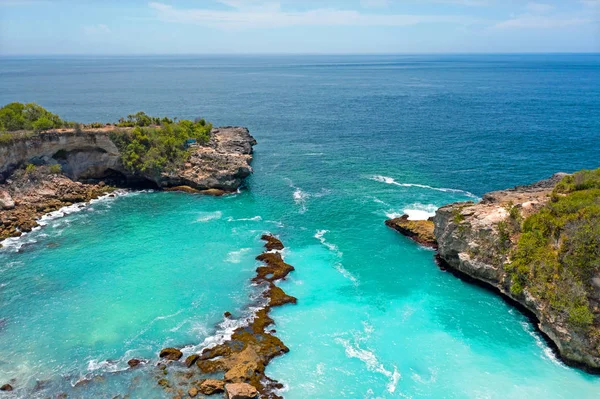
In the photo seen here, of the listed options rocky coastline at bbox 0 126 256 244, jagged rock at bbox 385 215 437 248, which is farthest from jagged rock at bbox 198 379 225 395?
rocky coastline at bbox 0 126 256 244

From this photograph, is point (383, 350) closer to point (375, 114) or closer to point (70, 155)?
point (70, 155)

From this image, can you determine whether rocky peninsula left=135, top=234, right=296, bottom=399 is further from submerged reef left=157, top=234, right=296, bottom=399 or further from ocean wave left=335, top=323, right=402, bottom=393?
A: ocean wave left=335, top=323, right=402, bottom=393

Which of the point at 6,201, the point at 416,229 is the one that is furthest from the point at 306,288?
the point at 6,201

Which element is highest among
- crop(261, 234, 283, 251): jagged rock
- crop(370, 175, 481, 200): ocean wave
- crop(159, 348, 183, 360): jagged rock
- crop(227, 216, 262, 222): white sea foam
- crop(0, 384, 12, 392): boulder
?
crop(370, 175, 481, 200): ocean wave

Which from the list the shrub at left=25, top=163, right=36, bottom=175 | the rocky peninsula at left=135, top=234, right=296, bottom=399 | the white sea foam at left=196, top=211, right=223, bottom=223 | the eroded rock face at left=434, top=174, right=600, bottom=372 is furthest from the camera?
the shrub at left=25, top=163, right=36, bottom=175

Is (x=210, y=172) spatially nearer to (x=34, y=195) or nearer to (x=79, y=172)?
(x=79, y=172)

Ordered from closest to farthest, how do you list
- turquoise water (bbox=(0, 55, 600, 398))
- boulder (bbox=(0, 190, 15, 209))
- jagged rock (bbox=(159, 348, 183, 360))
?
turquoise water (bbox=(0, 55, 600, 398))
jagged rock (bbox=(159, 348, 183, 360))
boulder (bbox=(0, 190, 15, 209))

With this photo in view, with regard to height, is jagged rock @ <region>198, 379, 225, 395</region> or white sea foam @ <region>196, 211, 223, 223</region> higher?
white sea foam @ <region>196, 211, 223, 223</region>

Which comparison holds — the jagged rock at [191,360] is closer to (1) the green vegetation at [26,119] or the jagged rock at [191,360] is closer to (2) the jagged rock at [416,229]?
(2) the jagged rock at [416,229]
